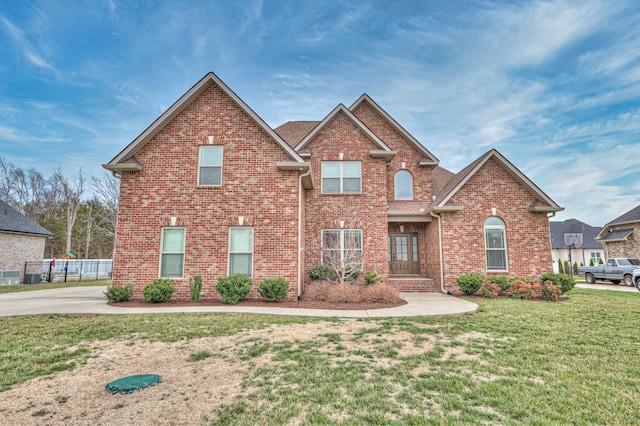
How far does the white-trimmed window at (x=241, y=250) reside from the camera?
36.0 ft

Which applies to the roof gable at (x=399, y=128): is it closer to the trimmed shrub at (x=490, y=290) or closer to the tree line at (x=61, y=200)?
the trimmed shrub at (x=490, y=290)

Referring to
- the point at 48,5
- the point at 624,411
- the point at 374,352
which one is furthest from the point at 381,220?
the point at 48,5

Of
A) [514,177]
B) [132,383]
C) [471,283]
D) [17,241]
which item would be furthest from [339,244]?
[17,241]

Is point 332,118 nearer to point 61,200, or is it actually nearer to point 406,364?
point 406,364

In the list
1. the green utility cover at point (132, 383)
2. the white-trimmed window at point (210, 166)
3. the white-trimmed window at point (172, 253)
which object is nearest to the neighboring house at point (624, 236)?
the white-trimmed window at point (210, 166)

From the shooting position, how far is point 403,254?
1537 cm

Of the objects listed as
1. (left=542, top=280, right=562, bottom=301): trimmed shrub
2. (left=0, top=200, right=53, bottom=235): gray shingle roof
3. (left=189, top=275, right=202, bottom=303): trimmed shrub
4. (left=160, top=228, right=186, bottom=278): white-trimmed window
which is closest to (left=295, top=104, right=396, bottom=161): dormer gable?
(left=160, top=228, right=186, bottom=278): white-trimmed window

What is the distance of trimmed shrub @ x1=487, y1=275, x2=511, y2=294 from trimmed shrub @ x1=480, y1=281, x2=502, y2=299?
15cm

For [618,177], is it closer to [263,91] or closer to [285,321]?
[263,91]

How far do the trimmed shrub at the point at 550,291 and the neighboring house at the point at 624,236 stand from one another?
64.3 ft

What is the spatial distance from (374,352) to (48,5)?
18.2m

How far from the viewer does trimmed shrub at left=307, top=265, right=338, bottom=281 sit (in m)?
12.1

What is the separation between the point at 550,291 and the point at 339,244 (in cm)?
829

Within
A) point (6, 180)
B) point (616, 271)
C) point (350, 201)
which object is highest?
point (6, 180)
